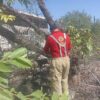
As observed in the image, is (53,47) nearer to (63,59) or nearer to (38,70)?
(63,59)

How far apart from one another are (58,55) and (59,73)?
0.51 meters

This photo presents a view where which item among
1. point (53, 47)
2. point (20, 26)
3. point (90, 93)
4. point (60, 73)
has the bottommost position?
point (90, 93)

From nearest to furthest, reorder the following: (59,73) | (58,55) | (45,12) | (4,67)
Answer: (4,67) < (58,55) < (59,73) < (45,12)

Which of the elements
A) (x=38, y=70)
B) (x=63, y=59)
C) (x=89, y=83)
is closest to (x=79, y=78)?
(x=89, y=83)

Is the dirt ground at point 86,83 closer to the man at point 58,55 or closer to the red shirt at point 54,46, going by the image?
the man at point 58,55

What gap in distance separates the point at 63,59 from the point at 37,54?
3.48 ft

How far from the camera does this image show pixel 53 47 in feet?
24.9

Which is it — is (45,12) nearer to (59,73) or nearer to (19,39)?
(19,39)

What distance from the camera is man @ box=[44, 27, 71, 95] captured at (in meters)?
7.55

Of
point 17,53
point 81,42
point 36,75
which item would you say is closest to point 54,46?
point 36,75

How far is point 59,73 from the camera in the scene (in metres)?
8.07

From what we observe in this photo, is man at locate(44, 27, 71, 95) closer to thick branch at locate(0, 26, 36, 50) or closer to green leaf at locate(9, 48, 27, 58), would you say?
thick branch at locate(0, 26, 36, 50)

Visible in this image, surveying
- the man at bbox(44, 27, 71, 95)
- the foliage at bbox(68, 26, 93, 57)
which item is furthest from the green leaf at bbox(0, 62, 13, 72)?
the foliage at bbox(68, 26, 93, 57)

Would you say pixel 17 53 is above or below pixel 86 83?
above
